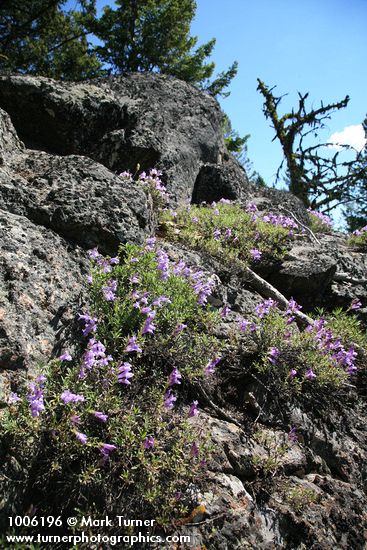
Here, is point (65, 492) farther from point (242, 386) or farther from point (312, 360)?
point (312, 360)

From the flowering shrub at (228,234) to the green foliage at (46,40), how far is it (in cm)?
1221

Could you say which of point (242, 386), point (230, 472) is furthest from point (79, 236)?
point (230, 472)

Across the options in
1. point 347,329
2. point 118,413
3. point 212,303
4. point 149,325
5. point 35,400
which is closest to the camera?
point 35,400

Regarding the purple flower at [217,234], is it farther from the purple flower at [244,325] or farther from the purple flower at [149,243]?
the purple flower at [244,325]

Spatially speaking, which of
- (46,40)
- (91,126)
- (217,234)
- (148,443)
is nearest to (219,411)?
(148,443)

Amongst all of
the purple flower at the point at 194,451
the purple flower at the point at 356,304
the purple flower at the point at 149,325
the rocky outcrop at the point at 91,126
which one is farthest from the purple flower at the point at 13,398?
the rocky outcrop at the point at 91,126

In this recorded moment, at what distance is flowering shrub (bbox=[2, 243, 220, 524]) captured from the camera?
2.55 m

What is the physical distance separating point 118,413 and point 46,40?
1950cm

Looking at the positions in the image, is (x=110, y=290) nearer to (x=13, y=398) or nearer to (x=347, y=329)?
(x=13, y=398)

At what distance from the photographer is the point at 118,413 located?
2982mm

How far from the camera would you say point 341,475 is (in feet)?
12.0

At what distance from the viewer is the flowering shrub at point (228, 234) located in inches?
245

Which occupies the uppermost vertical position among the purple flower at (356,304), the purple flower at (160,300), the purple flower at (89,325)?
the purple flower at (356,304)

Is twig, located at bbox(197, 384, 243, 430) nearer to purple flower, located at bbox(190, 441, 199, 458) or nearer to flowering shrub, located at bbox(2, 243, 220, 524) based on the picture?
flowering shrub, located at bbox(2, 243, 220, 524)
